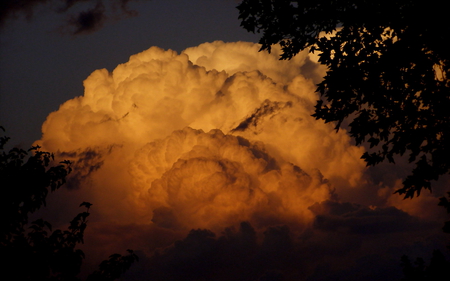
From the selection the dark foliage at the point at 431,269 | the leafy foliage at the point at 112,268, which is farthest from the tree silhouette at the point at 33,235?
the dark foliage at the point at 431,269

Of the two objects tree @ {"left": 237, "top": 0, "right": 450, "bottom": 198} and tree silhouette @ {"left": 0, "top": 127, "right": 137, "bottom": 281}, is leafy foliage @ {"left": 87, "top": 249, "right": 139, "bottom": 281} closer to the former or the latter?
tree silhouette @ {"left": 0, "top": 127, "right": 137, "bottom": 281}

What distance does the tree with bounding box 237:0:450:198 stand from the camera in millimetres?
16547

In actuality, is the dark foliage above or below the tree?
below

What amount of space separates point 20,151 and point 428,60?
13776 mm

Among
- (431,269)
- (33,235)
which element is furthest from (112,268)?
(431,269)

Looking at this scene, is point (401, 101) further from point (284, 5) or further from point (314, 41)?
point (284, 5)

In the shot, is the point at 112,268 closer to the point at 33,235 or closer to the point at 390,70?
the point at 33,235

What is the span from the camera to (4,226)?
15773mm

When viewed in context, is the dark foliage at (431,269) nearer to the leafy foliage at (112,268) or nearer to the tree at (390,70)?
the tree at (390,70)

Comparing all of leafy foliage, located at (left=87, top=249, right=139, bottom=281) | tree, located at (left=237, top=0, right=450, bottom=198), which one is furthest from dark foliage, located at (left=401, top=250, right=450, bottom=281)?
leafy foliage, located at (left=87, top=249, right=139, bottom=281)

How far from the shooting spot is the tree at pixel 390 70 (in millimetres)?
16547

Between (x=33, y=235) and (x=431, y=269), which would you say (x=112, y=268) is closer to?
(x=33, y=235)

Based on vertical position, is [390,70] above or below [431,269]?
above

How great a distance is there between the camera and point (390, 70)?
1712 cm
